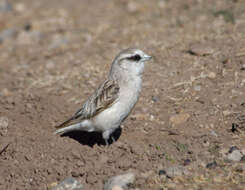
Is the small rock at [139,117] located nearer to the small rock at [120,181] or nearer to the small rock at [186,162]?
the small rock at [186,162]

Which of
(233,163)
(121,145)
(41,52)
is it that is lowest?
(41,52)

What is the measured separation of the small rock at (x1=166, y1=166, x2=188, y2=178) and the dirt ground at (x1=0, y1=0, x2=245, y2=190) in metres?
0.03

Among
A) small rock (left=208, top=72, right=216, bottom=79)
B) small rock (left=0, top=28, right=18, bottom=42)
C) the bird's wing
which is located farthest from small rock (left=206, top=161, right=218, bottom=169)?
small rock (left=0, top=28, right=18, bottom=42)

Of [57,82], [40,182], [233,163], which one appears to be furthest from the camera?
[57,82]

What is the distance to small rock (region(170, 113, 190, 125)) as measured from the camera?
7617 millimetres

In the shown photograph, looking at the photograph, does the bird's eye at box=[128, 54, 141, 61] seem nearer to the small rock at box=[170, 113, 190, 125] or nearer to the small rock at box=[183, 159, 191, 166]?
the small rock at box=[170, 113, 190, 125]

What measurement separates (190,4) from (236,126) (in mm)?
6762

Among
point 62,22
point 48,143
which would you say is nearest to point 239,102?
point 48,143

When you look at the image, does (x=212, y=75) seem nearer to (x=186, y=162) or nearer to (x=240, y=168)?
(x=186, y=162)

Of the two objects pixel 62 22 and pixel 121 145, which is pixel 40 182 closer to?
pixel 121 145

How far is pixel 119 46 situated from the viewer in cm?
1116

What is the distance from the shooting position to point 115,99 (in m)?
7.09

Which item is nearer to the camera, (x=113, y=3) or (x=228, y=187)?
(x=228, y=187)

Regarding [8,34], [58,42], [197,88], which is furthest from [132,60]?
[8,34]
